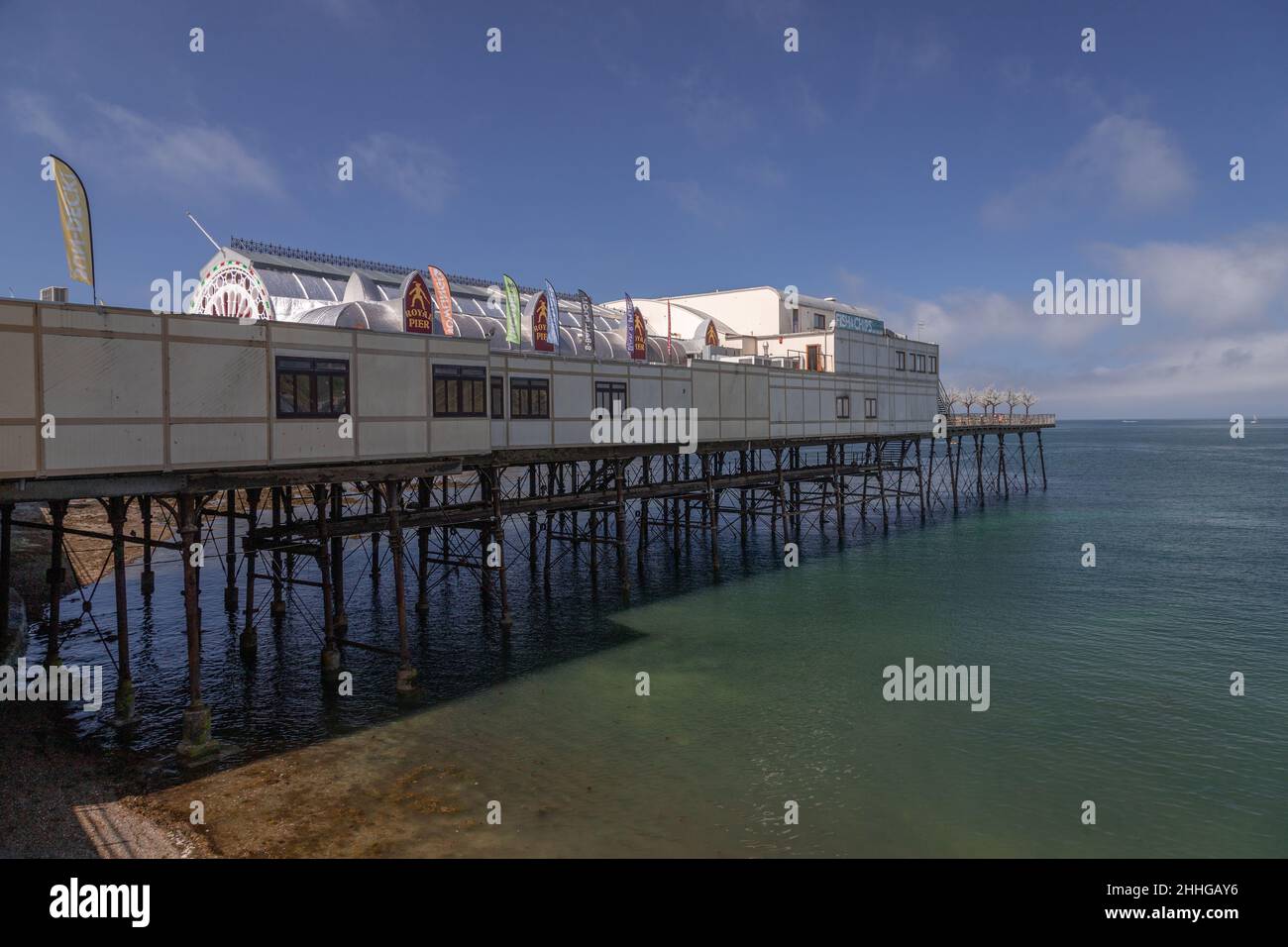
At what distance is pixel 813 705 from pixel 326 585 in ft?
44.7

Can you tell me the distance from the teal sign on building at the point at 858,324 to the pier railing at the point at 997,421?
1740 cm

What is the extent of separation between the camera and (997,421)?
248 ft

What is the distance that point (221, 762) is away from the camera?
17.0 metres

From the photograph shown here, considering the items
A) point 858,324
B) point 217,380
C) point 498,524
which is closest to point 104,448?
point 217,380

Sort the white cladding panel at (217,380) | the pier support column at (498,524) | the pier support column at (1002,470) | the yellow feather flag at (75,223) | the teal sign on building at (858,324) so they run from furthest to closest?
the pier support column at (1002,470) < the teal sign on building at (858,324) < the pier support column at (498,524) < the white cladding panel at (217,380) < the yellow feather flag at (75,223)

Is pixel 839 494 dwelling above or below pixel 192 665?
above

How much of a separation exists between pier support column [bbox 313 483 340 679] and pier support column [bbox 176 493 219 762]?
340 centimetres

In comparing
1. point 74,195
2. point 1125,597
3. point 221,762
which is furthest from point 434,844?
point 1125,597

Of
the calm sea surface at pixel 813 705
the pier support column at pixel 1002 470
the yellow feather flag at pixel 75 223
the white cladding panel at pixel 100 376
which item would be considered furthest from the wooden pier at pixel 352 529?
the pier support column at pixel 1002 470

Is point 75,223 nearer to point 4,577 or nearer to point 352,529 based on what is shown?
point 352,529

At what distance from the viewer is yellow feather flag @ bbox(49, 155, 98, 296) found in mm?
15547

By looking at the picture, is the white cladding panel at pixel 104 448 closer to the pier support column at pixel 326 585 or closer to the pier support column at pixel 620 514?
the pier support column at pixel 326 585

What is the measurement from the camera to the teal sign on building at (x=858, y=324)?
47594mm

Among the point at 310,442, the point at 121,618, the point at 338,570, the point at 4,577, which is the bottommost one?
the point at 121,618
